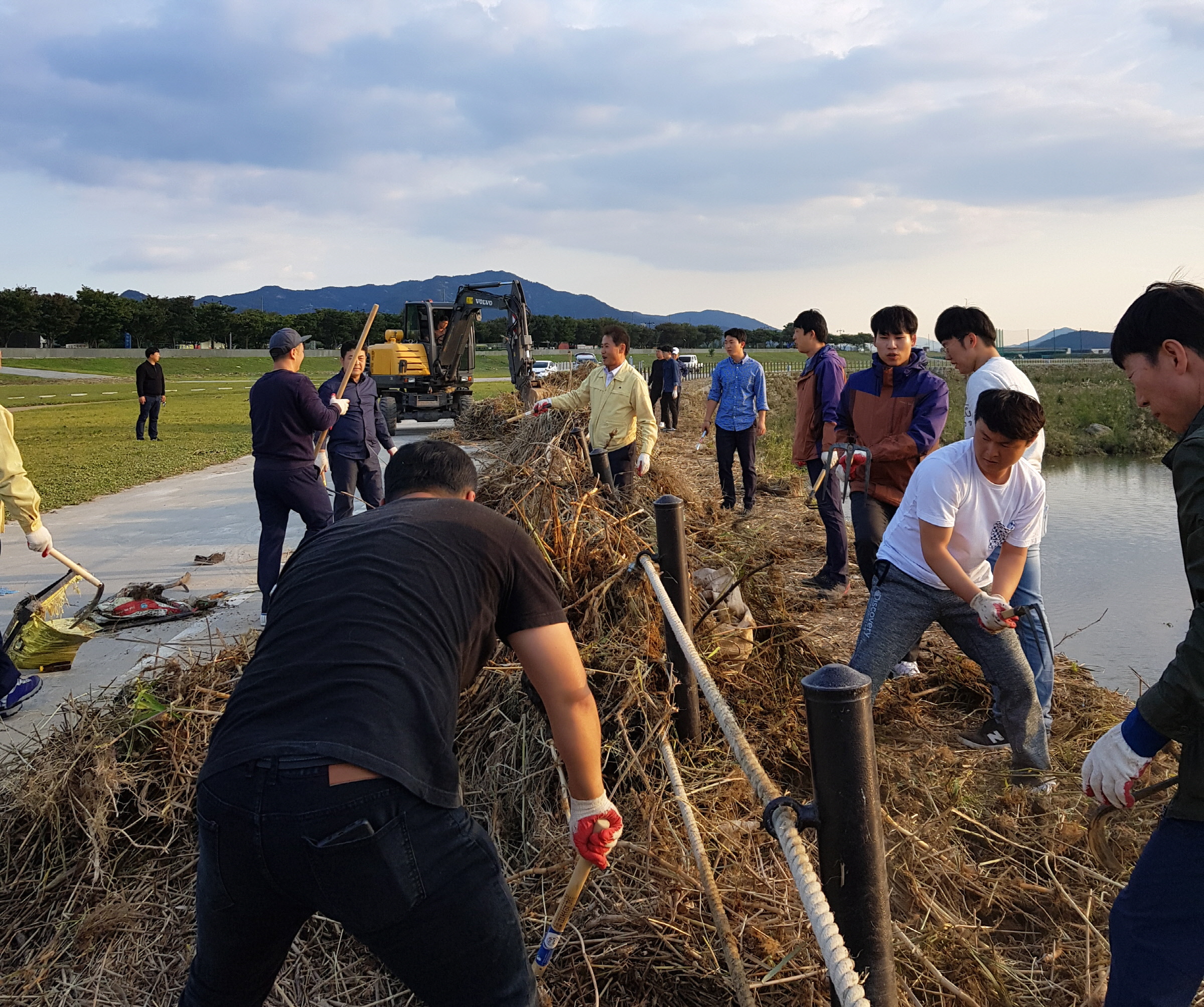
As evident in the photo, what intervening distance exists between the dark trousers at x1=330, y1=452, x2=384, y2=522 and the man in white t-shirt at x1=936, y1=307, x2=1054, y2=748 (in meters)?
4.77

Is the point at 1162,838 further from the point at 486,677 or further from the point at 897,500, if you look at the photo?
the point at 897,500

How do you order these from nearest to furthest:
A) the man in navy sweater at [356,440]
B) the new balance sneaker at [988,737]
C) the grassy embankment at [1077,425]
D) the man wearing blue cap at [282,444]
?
the new balance sneaker at [988,737]
the man wearing blue cap at [282,444]
the man in navy sweater at [356,440]
the grassy embankment at [1077,425]

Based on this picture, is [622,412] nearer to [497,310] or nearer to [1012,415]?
[1012,415]

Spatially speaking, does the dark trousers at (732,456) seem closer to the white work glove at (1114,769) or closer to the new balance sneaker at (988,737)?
the new balance sneaker at (988,737)

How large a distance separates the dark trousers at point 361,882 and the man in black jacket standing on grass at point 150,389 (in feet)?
51.9

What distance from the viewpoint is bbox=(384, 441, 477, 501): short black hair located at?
204 cm

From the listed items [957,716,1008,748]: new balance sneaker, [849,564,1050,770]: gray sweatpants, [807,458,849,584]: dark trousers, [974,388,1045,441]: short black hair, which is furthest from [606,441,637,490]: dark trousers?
[974,388,1045,441]: short black hair

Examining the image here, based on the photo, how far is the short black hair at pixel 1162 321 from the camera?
1.68 m

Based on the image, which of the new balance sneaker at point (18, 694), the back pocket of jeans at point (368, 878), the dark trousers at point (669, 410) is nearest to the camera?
the back pocket of jeans at point (368, 878)

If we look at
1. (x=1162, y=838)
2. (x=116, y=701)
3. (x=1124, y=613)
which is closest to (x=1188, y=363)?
(x=1162, y=838)

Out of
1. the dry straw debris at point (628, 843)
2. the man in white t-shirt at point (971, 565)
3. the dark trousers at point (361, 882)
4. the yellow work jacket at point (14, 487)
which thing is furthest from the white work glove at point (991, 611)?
the yellow work jacket at point (14, 487)

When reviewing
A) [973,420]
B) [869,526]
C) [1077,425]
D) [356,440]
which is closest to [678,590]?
[973,420]

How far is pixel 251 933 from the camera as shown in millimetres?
1646

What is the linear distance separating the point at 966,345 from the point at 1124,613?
2851 mm
